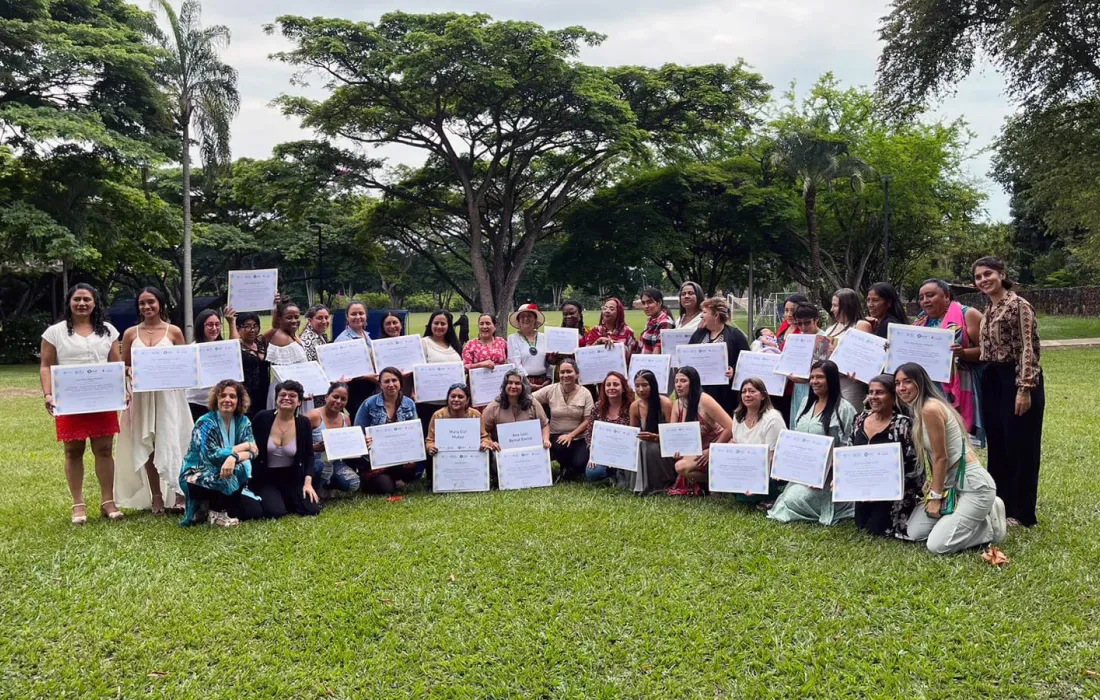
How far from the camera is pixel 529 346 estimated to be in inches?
330

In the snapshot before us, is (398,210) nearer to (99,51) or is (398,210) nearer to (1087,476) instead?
(99,51)

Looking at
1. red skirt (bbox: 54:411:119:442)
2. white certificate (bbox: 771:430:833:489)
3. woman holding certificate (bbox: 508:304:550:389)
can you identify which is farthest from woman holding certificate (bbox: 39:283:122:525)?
white certificate (bbox: 771:430:833:489)

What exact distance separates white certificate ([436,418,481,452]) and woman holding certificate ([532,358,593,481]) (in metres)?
0.88

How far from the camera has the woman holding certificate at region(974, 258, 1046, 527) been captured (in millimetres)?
5574

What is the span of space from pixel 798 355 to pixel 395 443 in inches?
142

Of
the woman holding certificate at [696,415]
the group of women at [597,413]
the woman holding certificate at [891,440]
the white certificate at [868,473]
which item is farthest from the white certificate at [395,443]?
the woman holding certificate at [891,440]

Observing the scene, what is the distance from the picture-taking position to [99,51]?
2261cm

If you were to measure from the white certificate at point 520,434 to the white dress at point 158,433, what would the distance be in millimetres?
2627

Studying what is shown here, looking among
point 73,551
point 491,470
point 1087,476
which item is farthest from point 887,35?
point 73,551

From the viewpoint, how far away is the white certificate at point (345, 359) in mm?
7512

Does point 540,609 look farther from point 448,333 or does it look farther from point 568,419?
point 448,333

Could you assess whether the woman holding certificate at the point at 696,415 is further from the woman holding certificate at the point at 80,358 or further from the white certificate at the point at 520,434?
the woman holding certificate at the point at 80,358

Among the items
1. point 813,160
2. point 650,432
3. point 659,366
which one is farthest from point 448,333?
point 813,160

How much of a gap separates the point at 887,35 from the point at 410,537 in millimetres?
24643
